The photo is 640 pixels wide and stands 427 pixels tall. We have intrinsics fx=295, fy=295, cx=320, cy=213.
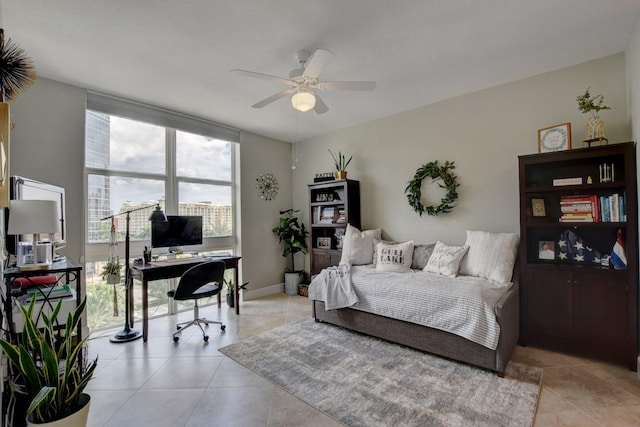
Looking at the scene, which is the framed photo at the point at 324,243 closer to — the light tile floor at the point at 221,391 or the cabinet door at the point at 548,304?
the light tile floor at the point at 221,391

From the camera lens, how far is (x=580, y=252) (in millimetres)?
2709

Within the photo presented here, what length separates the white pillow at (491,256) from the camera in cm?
286

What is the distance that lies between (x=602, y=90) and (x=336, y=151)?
312cm

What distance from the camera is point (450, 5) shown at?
1.99 m

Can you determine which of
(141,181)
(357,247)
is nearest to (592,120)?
(357,247)

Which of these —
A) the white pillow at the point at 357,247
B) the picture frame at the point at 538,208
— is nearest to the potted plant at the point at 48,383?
the white pillow at the point at 357,247

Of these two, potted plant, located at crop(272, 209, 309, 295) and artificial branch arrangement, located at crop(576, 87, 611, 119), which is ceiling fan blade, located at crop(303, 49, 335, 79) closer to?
artificial branch arrangement, located at crop(576, 87, 611, 119)

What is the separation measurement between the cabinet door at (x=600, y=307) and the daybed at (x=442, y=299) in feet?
1.53

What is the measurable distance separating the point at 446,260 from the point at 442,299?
0.72 meters

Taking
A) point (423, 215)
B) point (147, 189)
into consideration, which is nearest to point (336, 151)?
point (423, 215)

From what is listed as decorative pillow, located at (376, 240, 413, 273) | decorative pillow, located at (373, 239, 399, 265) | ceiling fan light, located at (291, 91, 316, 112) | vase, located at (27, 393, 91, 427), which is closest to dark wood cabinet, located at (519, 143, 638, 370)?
decorative pillow, located at (376, 240, 413, 273)

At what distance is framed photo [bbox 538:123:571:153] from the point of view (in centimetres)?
265

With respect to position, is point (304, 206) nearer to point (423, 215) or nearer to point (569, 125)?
point (423, 215)

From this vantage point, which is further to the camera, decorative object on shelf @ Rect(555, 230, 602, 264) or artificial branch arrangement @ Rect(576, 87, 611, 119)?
decorative object on shelf @ Rect(555, 230, 602, 264)
